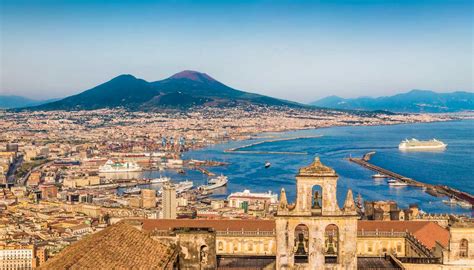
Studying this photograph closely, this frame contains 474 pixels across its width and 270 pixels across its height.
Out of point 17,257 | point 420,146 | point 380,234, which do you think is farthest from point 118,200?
Result: point 420,146

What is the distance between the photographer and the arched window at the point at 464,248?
681 inches

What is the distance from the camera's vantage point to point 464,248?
57.1 feet

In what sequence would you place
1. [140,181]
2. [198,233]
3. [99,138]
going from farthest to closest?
[99,138], [140,181], [198,233]

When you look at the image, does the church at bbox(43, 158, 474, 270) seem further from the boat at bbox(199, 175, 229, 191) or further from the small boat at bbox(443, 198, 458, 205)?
the boat at bbox(199, 175, 229, 191)

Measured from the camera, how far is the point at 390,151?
389ft

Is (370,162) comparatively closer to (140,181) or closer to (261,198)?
(140,181)

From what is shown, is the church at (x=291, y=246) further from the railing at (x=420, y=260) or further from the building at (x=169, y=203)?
the building at (x=169, y=203)

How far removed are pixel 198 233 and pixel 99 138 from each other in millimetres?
148063

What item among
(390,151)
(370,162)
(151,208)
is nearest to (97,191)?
(151,208)

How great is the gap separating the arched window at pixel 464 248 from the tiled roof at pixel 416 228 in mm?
4735

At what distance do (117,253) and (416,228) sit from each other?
627 inches

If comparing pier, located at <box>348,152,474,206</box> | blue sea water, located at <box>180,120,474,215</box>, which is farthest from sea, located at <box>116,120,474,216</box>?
pier, located at <box>348,152,474,206</box>

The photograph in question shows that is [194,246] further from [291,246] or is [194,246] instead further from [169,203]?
[169,203]

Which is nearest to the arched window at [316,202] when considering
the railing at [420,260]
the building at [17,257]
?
the railing at [420,260]
